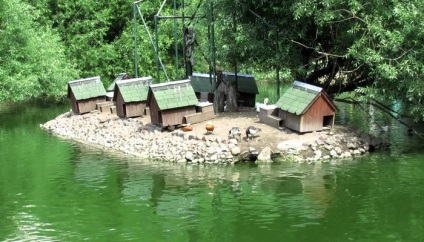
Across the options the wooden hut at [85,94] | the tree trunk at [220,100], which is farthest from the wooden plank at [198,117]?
the wooden hut at [85,94]

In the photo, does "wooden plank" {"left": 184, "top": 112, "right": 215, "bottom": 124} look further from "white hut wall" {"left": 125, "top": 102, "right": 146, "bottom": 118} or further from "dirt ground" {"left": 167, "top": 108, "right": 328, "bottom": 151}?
"white hut wall" {"left": 125, "top": 102, "right": 146, "bottom": 118}

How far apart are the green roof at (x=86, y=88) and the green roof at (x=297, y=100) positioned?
991 centimetres

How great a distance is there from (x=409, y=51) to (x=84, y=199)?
9.58 metres

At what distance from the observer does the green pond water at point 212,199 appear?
11.1 meters

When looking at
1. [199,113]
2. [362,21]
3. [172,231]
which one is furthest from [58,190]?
[362,21]

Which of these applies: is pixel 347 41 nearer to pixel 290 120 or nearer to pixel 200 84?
pixel 290 120

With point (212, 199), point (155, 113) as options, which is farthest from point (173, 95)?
point (212, 199)

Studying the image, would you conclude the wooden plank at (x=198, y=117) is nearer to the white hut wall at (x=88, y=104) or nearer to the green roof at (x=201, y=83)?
the green roof at (x=201, y=83)

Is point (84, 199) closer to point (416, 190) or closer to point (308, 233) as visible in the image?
point (308, 233)

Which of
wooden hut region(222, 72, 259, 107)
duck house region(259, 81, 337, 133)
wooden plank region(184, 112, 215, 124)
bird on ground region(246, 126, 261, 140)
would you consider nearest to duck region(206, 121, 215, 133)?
bird on ground region(246, 126, 261, 140)

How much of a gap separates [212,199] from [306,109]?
188 inches

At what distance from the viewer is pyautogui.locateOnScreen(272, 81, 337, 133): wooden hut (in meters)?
16.6

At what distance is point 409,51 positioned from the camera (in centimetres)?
1573

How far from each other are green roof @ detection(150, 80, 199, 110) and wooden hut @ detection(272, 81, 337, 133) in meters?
3.06
